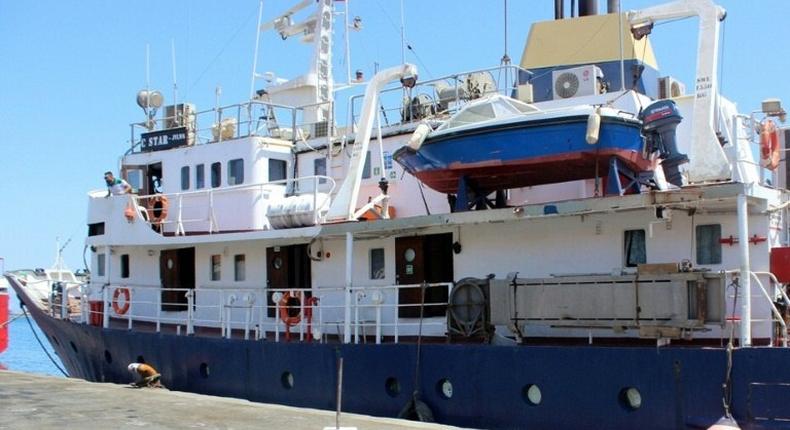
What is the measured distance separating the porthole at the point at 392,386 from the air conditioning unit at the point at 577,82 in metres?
5.39

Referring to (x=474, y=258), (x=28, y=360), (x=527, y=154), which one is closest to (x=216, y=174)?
(x=474, y=258)

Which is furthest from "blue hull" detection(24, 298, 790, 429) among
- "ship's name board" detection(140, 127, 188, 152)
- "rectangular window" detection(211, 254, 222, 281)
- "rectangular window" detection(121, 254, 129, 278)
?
"ship's name board" detection(140, 127, 188, 152)

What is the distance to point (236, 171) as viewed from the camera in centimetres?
1880

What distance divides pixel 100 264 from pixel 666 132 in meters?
13.9

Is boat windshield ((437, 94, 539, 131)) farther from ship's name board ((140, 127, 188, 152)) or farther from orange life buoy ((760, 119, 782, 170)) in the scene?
ship's name board ((140, 127, 188, 152))

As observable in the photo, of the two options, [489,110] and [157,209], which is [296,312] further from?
[489,110]

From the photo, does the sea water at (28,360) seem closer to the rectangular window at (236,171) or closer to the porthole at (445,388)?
the rectangular window at (236,171)

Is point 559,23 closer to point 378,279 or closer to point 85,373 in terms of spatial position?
point 378,279

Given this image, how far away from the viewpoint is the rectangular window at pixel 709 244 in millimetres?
12625

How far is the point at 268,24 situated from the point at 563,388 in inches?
545

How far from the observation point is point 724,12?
1290 centimetres

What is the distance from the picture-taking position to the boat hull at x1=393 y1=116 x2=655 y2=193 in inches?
511

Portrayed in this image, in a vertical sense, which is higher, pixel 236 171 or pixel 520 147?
pixel 236 171

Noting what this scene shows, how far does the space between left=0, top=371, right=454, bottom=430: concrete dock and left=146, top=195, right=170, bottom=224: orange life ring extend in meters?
4.30
